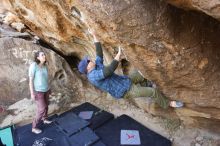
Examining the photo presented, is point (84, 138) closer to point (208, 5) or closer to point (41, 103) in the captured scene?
point (41, 103)

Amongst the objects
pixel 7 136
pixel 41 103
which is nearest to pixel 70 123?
pixel 41 103

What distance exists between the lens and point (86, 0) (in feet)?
12.5

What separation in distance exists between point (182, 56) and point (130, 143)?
2.70 meters

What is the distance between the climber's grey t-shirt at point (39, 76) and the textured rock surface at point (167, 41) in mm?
1140

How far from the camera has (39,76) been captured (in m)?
5.98

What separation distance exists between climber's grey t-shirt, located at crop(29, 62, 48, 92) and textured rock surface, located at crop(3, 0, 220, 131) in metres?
1.14

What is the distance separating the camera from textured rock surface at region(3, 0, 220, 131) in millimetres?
3744

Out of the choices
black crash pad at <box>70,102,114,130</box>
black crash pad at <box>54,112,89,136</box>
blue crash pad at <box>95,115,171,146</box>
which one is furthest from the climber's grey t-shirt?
blue crash pad at <box>95,115,171,146</box>

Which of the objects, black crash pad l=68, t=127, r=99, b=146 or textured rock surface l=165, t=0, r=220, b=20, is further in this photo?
black crash pad l=68, t=127, r=99, b=146

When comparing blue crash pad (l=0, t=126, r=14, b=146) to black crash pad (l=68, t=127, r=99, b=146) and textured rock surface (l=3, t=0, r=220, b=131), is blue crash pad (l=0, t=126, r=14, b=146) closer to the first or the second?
black crash pad (l=68, t=127, r=99, b=146)

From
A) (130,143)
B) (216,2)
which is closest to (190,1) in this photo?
(216,2)

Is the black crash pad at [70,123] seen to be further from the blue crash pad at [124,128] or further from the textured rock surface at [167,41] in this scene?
the textured rock surface at [167,41]

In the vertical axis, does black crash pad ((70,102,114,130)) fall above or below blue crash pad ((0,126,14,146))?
above

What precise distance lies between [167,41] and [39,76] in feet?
9.52
